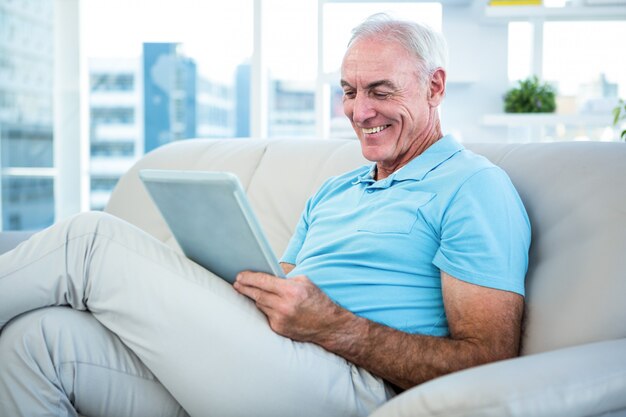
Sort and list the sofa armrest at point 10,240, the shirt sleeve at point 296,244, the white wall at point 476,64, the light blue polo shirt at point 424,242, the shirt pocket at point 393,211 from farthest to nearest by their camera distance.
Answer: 1. the white wall at point 476,64
2. the sofa armrest at point 10,240
3. the shirt sleeve at point 296,244
4. the shirt pocket at point 393,211
5. the light blue polo shirt at point 424,242

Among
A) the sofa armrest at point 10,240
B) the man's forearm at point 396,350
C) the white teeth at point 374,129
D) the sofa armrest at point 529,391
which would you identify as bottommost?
the man's forearm at point 396,350

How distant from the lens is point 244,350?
114 cm

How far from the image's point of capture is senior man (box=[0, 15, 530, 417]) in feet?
3.76

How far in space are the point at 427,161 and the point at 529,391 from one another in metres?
0.74

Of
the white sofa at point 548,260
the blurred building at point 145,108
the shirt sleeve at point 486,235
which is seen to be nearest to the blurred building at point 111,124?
the blurred building at point 145,108

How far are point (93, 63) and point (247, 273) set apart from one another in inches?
151

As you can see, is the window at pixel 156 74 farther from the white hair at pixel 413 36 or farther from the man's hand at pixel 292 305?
the man's hand at pixel 292 305

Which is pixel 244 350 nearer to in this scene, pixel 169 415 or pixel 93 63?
pixel 169 415

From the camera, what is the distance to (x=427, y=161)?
1.48m

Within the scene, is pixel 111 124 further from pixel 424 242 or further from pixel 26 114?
pixel 424 242

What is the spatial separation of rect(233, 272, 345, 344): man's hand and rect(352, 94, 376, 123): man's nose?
485 millimetres

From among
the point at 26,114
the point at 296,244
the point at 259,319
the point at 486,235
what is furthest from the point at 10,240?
the point at 26,114

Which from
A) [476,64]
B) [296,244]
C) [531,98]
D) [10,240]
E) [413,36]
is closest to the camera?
[413,36]

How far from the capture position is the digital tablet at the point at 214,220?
44.0 inches
